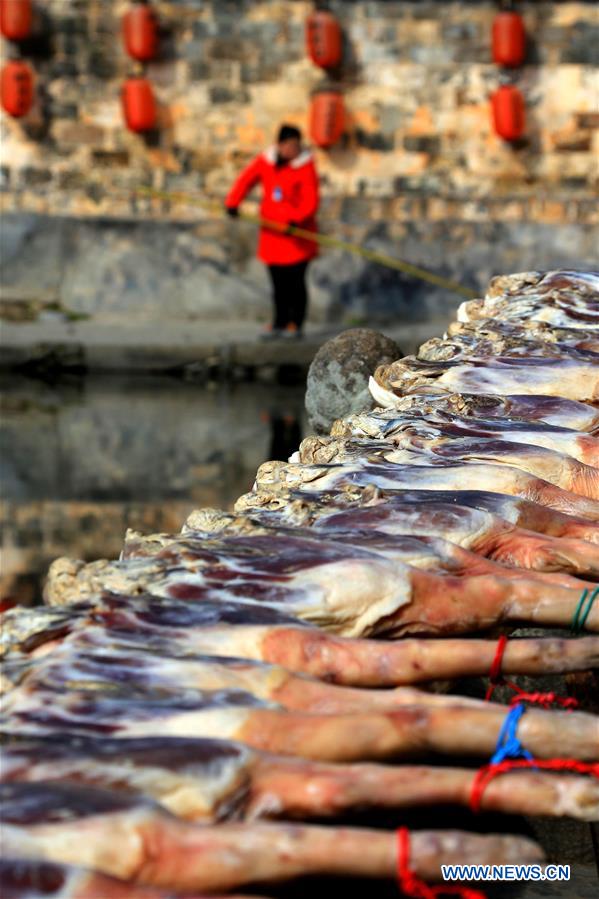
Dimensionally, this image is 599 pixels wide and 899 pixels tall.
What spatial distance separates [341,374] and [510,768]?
468 cm

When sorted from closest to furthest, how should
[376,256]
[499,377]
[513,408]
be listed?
[513,408], [499,377], [376,256]

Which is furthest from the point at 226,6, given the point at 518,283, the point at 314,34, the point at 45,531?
the point at 518,283

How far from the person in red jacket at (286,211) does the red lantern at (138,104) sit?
2100mm

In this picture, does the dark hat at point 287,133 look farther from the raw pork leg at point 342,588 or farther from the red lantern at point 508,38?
the raw pork leg at point 342,588

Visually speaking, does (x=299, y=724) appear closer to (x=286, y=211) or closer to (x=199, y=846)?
(x=199, y=846)

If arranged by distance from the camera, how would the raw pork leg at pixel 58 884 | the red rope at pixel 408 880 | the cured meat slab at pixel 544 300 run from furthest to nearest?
the cured meat slab at pixel 544 300 < the red rope at pixel 408 880 < the raw pork leg at pixel 58 884

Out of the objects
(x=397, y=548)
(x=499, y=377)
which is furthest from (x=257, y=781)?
(x=499, y=377)

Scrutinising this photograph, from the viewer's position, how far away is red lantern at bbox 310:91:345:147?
52.2 feet

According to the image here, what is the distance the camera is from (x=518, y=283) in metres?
6.11

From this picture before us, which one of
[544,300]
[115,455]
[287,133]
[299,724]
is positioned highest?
[287,133]

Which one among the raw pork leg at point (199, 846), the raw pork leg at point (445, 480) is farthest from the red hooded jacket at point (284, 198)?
the raw pork leg at point (199, 846)

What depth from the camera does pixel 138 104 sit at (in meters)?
16.0

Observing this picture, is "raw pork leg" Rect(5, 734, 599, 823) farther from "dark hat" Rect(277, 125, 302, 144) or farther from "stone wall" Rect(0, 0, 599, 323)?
"stone wall" Rect(0, 0, 599, 323)

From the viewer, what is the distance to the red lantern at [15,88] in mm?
16156
